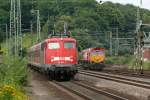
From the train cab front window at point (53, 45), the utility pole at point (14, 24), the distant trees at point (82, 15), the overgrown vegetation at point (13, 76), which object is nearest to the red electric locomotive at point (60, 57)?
the train cab front window at point (53, 45)

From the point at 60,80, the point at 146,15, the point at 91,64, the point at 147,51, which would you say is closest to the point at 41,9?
the point at 146,15

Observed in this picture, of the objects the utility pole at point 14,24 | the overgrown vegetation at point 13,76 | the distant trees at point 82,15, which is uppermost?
the distant trees at point 82,15

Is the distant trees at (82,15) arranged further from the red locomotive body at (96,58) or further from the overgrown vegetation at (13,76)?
the overgrown vegetation at (13,76)

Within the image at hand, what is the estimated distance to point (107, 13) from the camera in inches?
3177

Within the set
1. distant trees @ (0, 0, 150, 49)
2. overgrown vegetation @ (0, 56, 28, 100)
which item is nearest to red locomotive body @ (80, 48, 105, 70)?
distant trees @ (0, 0, 150, 49)

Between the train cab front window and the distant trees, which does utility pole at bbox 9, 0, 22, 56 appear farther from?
the distant trees

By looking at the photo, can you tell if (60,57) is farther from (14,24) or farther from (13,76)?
(14,24)

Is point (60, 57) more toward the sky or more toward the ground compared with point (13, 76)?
more toward the sky

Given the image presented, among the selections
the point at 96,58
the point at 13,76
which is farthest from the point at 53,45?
the point at 96,58

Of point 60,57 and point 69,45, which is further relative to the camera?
point 69,45

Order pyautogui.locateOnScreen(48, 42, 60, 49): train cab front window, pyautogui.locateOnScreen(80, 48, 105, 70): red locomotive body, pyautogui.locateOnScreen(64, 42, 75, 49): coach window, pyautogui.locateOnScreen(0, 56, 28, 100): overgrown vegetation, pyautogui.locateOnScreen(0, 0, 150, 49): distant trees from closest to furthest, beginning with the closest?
pyautogui.locateOnScreen(0, 56, 28, 100): overgrown vegetation → pyautogui.locateOnScreen(64, 42, 75, 49): coach window → pyautogui.locateOnScreen(48, 42, 60, 49): train cab front window → pyautogui.locateOnScreen(80, 48, 105, 70): red locomotive body → pyautogui.locateOnScreen(0, 0, 150, 49): distant trees

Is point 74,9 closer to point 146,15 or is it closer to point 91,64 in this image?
point 146,15

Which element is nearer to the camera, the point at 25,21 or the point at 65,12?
the point at 65,12

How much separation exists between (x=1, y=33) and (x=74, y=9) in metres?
14.7
